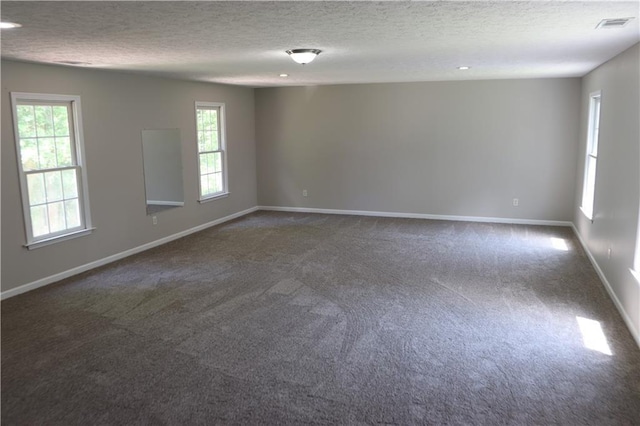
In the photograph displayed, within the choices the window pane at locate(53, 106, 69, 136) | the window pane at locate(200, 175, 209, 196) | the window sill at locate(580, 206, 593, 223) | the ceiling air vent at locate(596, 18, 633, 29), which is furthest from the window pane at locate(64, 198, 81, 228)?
the window sill at locate(580, 206, 593, 223)

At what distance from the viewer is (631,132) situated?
3.92 meters

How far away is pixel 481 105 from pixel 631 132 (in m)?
3.72

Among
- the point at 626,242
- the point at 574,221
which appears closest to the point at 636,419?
the point at 626,242

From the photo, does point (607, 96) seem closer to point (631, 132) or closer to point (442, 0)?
point (631, 132)

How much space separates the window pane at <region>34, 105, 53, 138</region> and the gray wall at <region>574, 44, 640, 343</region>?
543 centimetres

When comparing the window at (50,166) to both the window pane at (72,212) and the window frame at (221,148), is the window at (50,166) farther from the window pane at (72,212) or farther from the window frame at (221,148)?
the window frame at (221,148)

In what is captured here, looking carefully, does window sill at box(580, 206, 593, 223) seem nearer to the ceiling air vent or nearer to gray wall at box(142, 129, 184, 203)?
the ceiling air vent

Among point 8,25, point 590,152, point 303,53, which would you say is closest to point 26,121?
point 8,25

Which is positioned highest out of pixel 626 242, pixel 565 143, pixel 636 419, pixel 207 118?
pixel 207 118

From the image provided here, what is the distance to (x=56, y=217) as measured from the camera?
5.03 meters

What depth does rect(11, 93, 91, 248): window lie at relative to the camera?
4.63 m

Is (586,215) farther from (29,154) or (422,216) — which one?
(29,154)

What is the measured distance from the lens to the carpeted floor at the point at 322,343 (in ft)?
9.00

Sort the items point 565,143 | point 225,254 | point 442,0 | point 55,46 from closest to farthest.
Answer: point 442,0
point 55,46
point 225,254
point 565,143
